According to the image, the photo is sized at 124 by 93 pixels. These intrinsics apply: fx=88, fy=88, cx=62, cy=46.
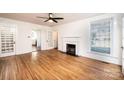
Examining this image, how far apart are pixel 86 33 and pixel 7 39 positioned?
4887mm

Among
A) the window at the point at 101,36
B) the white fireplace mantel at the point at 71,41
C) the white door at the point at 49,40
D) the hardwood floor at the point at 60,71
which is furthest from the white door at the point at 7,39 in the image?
the window at the point at 101,36

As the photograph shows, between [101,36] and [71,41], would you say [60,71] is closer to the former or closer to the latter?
→ [101,36]

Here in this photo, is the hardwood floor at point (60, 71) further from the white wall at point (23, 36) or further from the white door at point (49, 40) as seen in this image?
the white door at point (49, 40)

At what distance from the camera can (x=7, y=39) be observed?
548 centimetres

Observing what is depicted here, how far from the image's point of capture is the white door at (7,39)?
5.23 meters

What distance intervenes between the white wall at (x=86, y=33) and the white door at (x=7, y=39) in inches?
146

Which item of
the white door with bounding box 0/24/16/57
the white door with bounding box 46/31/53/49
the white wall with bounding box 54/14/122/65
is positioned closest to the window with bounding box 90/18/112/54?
the white wall with bounding box 54/14/122/65

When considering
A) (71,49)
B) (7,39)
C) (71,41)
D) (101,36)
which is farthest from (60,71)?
(7,39)

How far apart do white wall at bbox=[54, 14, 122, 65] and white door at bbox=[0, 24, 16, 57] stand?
3.70m

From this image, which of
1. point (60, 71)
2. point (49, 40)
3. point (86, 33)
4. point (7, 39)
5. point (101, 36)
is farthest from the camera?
point (49, 40)

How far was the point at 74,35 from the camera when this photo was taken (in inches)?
242
